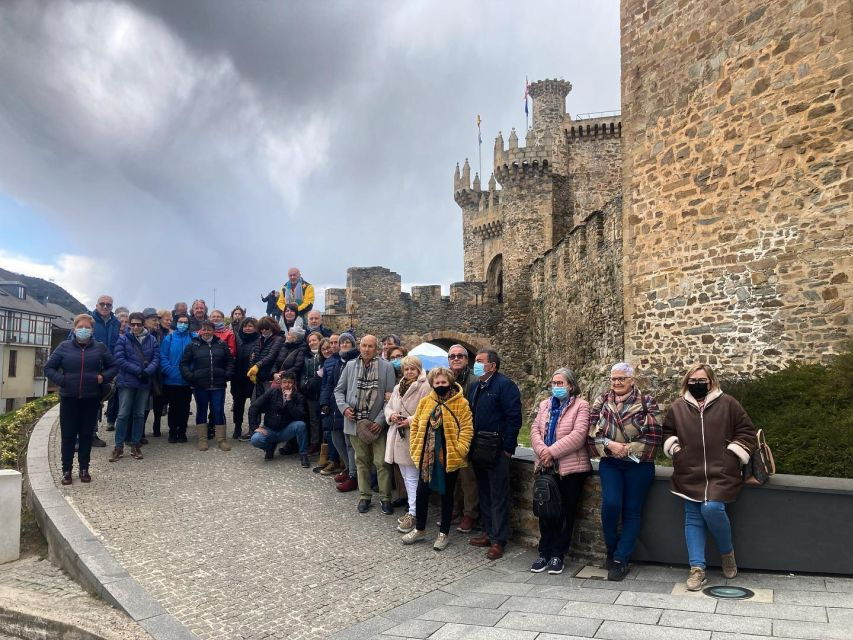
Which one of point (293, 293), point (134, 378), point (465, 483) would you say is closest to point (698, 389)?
point (465, 483)

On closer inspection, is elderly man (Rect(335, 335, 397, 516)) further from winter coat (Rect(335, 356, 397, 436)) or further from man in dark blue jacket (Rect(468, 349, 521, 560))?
man in dark blue jacket (Rect(468, 349, 521, 560))

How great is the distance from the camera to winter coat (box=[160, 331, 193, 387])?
977 centimetres

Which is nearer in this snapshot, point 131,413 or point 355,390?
point 355,390

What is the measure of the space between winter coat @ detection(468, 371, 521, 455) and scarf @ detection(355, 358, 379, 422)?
1.58 metres

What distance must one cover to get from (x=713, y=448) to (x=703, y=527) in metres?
0.66

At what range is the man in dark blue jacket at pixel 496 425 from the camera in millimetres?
6391

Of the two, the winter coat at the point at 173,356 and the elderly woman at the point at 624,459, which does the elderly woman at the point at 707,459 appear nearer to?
the elderly woman at the point at 624,459

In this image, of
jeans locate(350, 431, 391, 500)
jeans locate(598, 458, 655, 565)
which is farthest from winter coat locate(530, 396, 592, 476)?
jeans locate(350, 431, 391, 500)

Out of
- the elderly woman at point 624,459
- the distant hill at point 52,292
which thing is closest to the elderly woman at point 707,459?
the elderly woman at point 624,459

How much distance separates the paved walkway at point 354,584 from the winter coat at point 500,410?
119 cm

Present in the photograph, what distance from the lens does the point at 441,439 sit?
21.6 feet

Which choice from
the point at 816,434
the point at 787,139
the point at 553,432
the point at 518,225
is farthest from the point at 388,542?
the point at 518,225

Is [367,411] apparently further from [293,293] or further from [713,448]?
[293,293]

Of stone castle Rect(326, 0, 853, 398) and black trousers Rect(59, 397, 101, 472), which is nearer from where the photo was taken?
stone castle Rect(326, 0, 853, 398)
